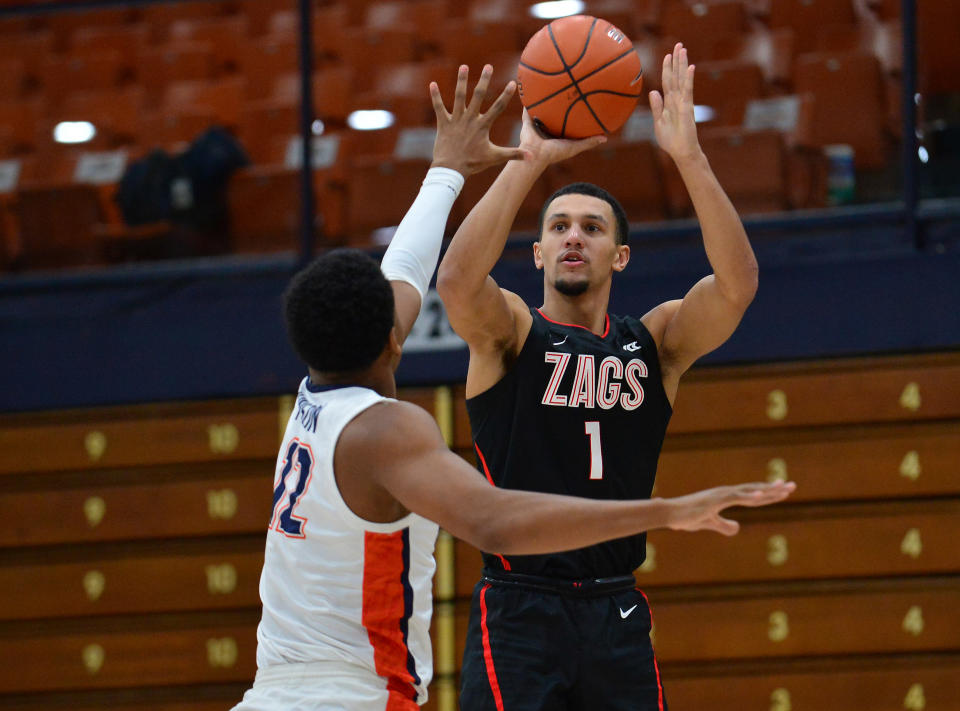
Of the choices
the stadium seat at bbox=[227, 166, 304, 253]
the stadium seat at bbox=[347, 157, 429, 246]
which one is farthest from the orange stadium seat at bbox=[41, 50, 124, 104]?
the stadium seat at bbox=[347, 157, 429, 246]

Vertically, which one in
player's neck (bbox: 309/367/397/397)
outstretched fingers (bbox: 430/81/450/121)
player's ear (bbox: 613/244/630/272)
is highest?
outstretched fingers (bbox: 430/81/450/121)

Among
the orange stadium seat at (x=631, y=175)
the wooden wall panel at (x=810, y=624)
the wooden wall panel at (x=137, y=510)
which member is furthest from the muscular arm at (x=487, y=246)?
the wooden wall panel at (x=137, y=510)

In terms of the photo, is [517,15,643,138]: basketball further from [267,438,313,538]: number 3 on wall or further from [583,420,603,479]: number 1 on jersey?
[267,438,313,538]: number 3 on wall

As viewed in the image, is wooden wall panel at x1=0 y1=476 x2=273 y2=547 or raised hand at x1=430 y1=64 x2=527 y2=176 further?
wooden wall panel at x1=0 y1=476 x2=273 y2=547

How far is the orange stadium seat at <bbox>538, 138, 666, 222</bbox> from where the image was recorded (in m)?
5.89

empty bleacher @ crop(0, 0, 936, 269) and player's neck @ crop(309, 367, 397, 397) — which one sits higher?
empty bleacher @ crop(0, 0, 936, 269)

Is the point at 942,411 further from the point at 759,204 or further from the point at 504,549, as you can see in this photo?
the point at 504,549

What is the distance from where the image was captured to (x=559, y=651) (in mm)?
3277

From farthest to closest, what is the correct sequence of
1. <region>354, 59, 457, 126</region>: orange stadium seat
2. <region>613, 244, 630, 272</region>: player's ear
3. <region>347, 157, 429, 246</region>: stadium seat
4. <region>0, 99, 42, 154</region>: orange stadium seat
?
<region>0, 99, 42, 154</region>: orange stadium seat < <region>354, 59, 457, 126</region>: orange stadium seat < <region>347, 157, 429, 246</region>: stadium seat < <region>613, 244, 630, 272</region>: player's ear

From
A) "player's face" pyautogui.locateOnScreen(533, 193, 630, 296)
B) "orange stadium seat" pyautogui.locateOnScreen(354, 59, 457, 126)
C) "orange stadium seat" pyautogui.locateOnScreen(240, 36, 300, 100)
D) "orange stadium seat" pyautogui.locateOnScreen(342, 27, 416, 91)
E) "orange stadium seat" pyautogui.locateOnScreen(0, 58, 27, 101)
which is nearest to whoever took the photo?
"player's face" pyautogui.locateOnScreen(533, 193, 630, 296)

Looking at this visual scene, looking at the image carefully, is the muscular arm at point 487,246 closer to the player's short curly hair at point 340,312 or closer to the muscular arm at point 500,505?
the player's short curly hair at point 340,312

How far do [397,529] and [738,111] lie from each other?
14.2 ft

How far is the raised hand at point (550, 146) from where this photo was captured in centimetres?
337

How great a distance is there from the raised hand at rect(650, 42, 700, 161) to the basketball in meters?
0.19
